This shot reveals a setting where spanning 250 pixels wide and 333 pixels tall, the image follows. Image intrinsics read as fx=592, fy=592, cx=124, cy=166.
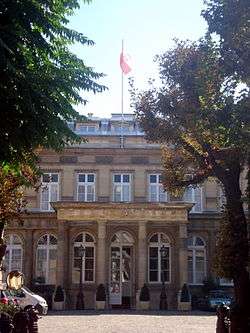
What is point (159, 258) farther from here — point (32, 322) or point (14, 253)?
point (32, 322)

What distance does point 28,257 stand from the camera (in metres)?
39.9

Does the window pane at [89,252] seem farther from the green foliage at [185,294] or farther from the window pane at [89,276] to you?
the green foliage at [185,294]

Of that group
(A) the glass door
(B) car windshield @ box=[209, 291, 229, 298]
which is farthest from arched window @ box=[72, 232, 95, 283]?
(B) car windshield @ box=[209, 291, 229, 298]

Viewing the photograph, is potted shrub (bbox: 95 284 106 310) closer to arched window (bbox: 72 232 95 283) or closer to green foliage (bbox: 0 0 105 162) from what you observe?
arched window (bbox: 72 232 95 283)

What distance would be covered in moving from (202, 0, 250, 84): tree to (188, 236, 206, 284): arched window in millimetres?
31090

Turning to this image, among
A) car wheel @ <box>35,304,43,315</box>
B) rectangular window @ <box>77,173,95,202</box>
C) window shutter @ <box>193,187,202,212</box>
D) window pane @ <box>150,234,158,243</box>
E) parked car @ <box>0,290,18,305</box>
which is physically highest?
rectangular window @ <box>77,173,95,202</box>

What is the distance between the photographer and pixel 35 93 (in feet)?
31.1

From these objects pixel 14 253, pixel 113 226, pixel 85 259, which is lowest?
pixel 85 259

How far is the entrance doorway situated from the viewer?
37531 millimetres

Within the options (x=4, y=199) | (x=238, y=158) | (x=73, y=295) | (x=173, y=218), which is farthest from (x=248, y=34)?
(x=73, y=295)

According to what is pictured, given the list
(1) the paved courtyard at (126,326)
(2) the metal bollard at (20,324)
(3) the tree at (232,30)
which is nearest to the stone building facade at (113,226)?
(1) the paved courtyard at (126,326)

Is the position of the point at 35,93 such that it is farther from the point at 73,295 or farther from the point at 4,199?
the point at 73,295

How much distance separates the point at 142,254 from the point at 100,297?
11.8 ft

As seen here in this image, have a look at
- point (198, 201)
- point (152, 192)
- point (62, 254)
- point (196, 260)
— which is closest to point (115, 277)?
point (62, 254)
